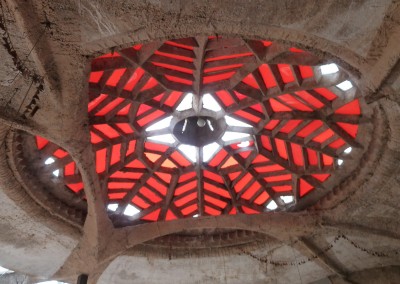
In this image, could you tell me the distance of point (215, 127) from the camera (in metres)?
13.5

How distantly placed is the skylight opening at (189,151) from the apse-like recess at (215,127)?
0.05 meters

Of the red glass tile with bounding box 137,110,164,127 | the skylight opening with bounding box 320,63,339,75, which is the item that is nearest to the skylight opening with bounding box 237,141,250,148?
the red glass tile with bounding box 137,110,164,127

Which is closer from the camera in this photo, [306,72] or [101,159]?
[306,72]

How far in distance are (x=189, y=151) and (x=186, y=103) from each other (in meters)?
2.40

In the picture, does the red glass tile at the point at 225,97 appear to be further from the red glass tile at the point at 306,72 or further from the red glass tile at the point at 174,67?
the red glass tile at the point at 306,72

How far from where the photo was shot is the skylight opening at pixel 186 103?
13012mm

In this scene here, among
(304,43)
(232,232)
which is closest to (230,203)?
(232,232)

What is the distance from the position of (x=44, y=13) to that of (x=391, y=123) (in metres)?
7.47

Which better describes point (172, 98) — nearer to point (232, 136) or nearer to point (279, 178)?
point (232, 136)

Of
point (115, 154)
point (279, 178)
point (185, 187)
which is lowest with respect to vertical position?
point (279, 178)

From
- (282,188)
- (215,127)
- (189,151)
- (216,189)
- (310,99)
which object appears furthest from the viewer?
(216,189)

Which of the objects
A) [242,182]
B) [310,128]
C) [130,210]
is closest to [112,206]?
[130,210]

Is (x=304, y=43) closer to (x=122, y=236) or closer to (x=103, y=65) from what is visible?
(x=103, y=65)

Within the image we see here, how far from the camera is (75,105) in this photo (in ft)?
27.8
